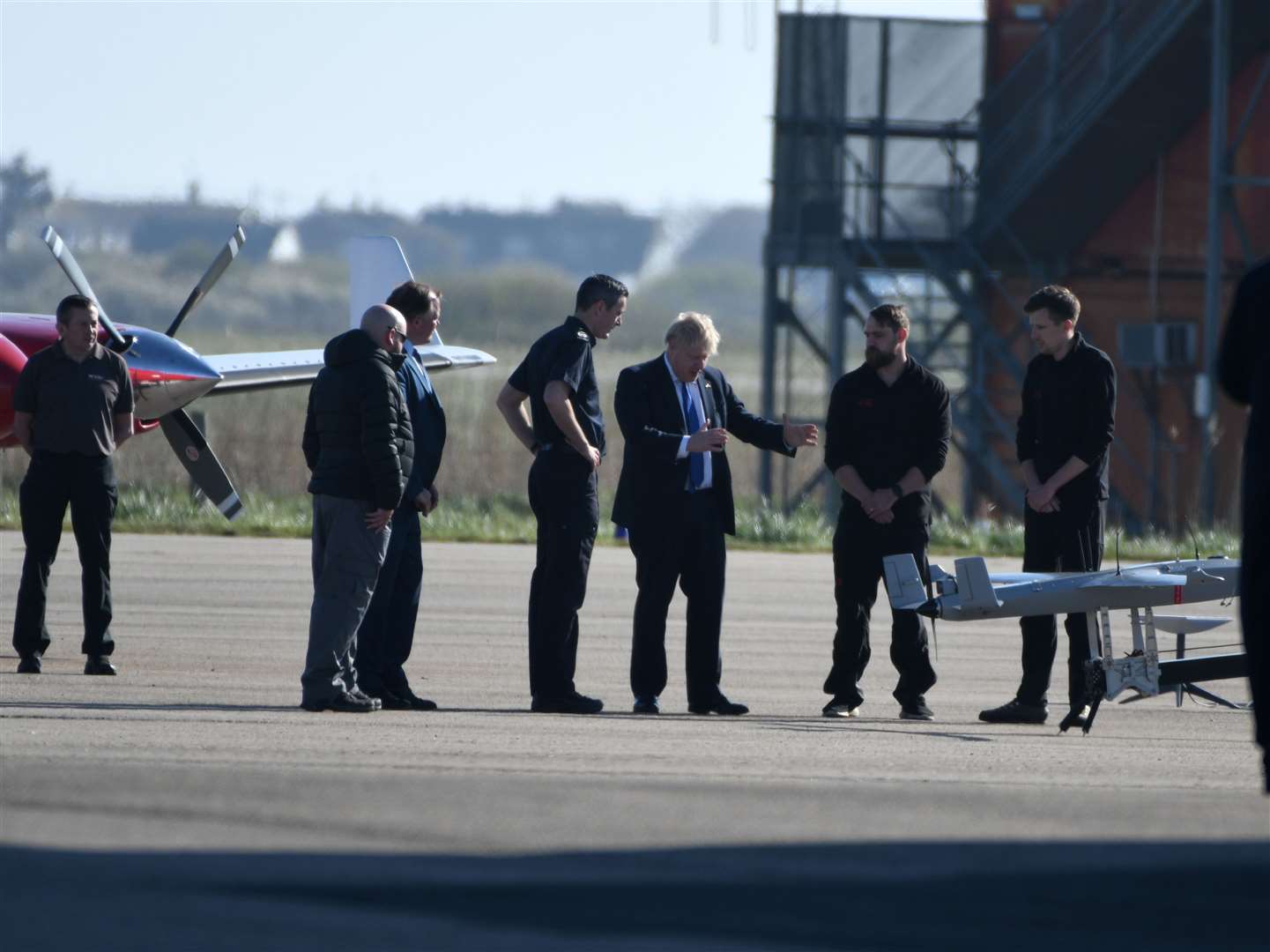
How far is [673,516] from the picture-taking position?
8.95 m

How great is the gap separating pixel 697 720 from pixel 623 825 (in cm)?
311

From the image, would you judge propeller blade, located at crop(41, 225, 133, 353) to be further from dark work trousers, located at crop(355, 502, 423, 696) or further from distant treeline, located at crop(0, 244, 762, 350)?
distant treeline, located at crop(0, 244, 762, 350)

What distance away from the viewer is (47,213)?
377 feet

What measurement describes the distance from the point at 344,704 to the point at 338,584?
0.56 metres

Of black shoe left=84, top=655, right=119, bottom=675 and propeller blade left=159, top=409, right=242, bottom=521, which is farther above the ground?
propeller blade left=159, top=409, right=242, bottom=521

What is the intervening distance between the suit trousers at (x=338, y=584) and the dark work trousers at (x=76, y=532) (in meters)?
1.82

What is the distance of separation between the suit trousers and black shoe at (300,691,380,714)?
0.8 inches

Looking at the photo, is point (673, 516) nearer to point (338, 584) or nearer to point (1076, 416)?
point (338, 584)

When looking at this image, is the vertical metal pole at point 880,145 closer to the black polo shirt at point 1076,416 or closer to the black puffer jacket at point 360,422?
the black polo shirt at point 1076,416

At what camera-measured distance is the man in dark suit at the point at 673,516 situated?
8938 millimetres

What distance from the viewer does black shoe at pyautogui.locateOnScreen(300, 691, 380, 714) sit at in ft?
27.3

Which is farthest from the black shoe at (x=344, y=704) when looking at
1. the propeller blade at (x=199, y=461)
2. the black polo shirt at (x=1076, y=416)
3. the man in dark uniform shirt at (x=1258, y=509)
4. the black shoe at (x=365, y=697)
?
the propeller blade at (x=199, y=461)

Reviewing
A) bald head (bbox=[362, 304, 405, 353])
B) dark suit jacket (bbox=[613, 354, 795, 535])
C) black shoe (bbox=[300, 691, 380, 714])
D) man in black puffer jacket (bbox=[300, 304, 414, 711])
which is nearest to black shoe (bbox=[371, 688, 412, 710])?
black shoe (bbox=[300, 691, 380, 714])

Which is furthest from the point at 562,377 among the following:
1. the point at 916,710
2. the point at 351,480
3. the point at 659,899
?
the point at 659,899
